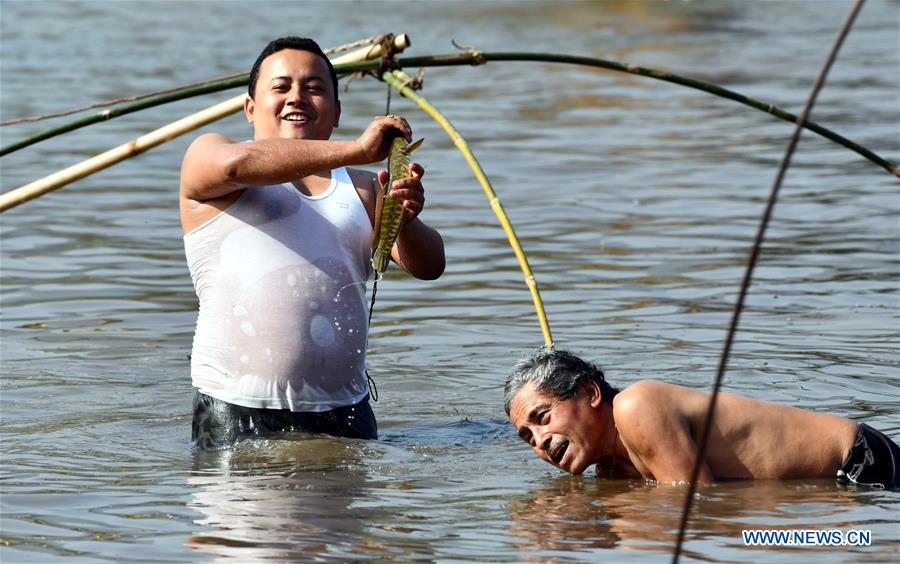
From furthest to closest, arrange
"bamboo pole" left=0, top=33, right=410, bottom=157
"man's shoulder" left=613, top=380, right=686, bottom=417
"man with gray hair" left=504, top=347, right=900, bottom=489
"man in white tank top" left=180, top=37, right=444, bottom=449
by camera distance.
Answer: "bamboo pole" left=0, top=33, right=410, bottom=157
"man in white tank top" left=180, top=37, right=444, bottom=449
"man with gray hair" left=504, top=347, right=900, bottom=489
"man's shoulder" left=613, top=380, right=686, bottom=417

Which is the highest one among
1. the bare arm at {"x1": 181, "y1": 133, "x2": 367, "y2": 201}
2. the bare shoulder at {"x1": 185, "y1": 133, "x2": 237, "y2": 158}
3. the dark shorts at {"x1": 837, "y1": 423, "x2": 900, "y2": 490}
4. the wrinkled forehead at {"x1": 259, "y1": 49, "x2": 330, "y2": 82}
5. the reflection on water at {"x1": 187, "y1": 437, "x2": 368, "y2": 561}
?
the wrinkled forehead at {"x1": 259, "y1": 49, "x2": 330, "y2": 82}

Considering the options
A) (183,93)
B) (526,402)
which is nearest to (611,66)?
(526,402)

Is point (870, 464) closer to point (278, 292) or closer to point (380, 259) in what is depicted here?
point (380, 259)

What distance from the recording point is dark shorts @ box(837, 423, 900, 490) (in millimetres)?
5230

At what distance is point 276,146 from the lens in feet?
16.1

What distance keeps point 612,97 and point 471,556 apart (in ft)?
43.8

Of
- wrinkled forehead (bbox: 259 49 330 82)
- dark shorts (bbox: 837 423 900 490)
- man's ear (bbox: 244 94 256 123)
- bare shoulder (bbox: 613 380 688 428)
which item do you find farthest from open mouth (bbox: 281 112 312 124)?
dark shorts (bbox: 837 423 900 490)

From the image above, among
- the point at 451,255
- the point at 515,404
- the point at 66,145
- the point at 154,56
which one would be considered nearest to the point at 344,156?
the point at 515,404

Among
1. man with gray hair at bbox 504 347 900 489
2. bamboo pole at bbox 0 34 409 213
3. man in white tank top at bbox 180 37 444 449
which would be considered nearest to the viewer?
man with gray hair at bbox 504 347 900 489

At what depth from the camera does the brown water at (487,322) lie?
16.0 ft

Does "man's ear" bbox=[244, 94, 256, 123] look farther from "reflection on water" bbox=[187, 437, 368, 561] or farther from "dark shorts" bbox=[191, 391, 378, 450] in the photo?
"reflection on water" bbox=[187, 437, 368, 561]

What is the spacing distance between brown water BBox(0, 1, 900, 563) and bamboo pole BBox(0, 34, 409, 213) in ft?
3.36

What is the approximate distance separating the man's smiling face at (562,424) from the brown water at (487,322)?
0.17m

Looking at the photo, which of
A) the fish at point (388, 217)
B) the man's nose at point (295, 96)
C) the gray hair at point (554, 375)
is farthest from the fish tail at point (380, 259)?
the man's nose at point (295, 96)
